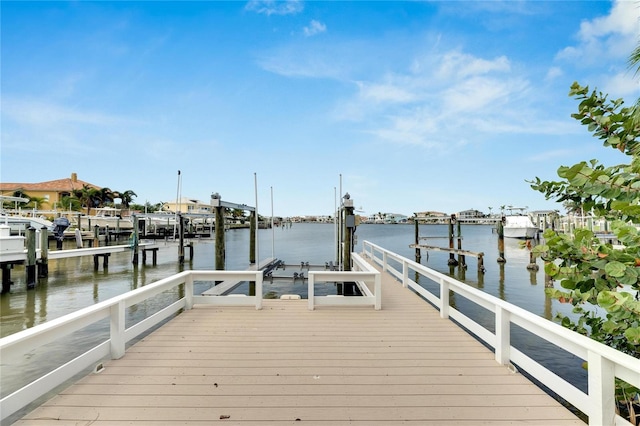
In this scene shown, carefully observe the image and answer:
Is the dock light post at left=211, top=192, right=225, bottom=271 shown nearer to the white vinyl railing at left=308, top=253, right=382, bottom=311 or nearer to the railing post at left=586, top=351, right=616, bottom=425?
the white vinyl railing at left=308, top=253, right=382, bottom=311

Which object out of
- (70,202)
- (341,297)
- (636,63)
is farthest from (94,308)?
(70,202)

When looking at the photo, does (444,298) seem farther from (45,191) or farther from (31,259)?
(45,191)

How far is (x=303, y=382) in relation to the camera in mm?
2715

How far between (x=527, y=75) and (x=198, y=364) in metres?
11.6

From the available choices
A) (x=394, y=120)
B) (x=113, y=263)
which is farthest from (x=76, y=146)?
(x=394, y=120)

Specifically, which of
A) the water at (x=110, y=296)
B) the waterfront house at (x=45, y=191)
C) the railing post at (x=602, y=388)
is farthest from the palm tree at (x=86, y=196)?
the railing post at (x=602, y=388)

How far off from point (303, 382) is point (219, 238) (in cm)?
680

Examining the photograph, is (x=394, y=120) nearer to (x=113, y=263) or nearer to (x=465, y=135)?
(x=465, y=135)

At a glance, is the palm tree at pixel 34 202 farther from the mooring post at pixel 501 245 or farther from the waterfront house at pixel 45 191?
the mooring post at pixel 501 245

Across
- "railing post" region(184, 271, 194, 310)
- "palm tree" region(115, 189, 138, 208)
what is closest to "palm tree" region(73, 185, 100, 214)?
"palm tree" region(115, 189, 138, 208)

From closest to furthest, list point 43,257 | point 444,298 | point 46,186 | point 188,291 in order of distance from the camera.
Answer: point 444,298 < point 188,291 < point 43,257 < point 46,186

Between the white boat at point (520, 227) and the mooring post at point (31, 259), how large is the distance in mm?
49737

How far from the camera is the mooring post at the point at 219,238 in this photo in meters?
8.57

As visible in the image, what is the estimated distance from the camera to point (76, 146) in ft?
70.4
